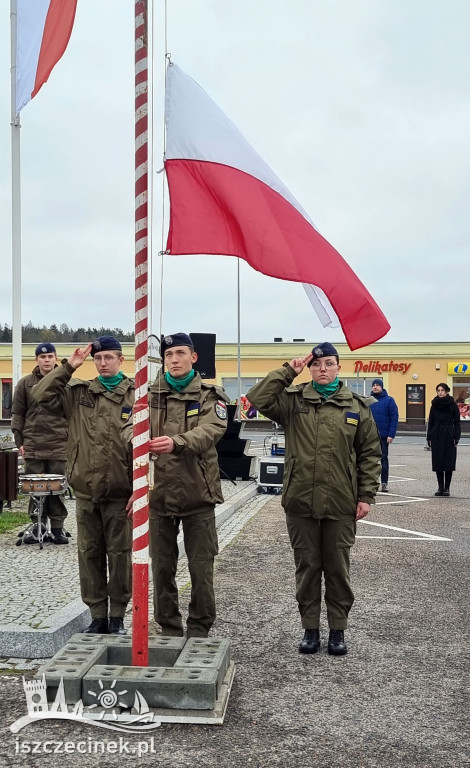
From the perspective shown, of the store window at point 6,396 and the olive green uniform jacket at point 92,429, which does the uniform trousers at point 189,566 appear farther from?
the store window at point 6,396

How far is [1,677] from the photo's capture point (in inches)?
188

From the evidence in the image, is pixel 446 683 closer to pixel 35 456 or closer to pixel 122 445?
pixel 122 445

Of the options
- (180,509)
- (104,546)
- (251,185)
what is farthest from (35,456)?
(251,185)

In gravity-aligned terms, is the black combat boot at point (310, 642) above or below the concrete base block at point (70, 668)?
below

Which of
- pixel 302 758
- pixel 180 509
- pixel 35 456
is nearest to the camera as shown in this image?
pixel 302 758

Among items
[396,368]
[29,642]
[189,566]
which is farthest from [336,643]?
[396,368]

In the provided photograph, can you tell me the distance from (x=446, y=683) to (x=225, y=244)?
2.96 m

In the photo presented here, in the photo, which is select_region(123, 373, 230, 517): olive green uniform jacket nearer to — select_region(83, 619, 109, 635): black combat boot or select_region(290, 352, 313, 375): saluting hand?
select_region(290, 352, 313, 375): saluting hand

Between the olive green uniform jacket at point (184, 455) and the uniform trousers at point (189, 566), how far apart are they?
103 mm

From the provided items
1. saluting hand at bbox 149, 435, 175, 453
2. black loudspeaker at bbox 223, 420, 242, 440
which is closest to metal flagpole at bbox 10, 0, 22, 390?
black loudspeaker at bbox 223, 420, 242, 440

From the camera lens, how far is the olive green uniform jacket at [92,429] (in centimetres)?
554

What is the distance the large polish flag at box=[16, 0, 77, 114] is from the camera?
18.4ft
